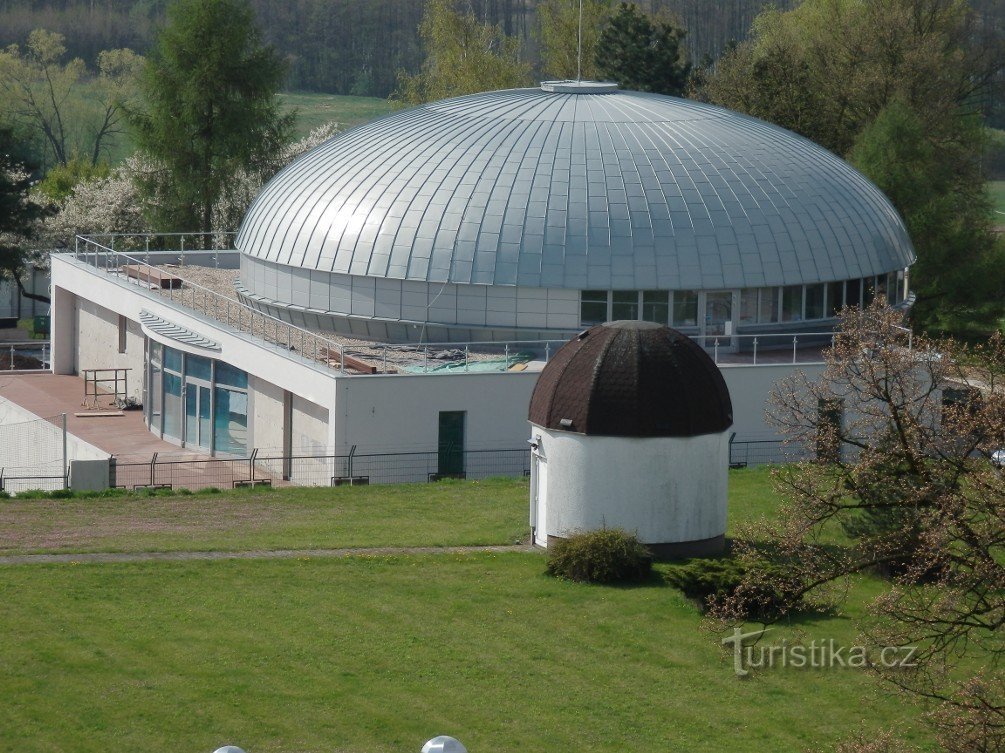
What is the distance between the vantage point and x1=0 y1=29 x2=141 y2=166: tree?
131m

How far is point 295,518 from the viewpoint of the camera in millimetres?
39781

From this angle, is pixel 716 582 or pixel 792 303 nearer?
pixel 716 582

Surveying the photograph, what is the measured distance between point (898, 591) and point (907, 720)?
5.95m

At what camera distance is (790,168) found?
174ft

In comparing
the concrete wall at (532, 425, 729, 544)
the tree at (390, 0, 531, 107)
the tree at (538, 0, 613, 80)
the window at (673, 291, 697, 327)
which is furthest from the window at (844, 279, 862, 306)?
the tree at (538, 0, 613, 80)

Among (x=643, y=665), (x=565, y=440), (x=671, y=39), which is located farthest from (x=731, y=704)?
(x=671, y=39)

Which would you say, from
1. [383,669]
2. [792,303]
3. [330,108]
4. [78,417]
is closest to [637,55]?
[792,303]

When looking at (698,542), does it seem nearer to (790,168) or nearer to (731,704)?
(731,704)

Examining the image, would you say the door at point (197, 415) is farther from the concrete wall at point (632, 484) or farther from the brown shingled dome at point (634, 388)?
the concrete wall at point (632, 484)

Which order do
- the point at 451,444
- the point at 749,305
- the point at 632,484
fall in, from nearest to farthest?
1. the point at 632,484
2. the point at 451,444
3. the point at 749,305

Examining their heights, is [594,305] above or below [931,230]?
below

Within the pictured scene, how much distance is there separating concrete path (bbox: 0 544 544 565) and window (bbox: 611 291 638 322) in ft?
43.2

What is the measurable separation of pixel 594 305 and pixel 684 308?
2535 mm

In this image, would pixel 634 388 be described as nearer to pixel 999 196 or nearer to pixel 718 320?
Answer: pixel 718 320
